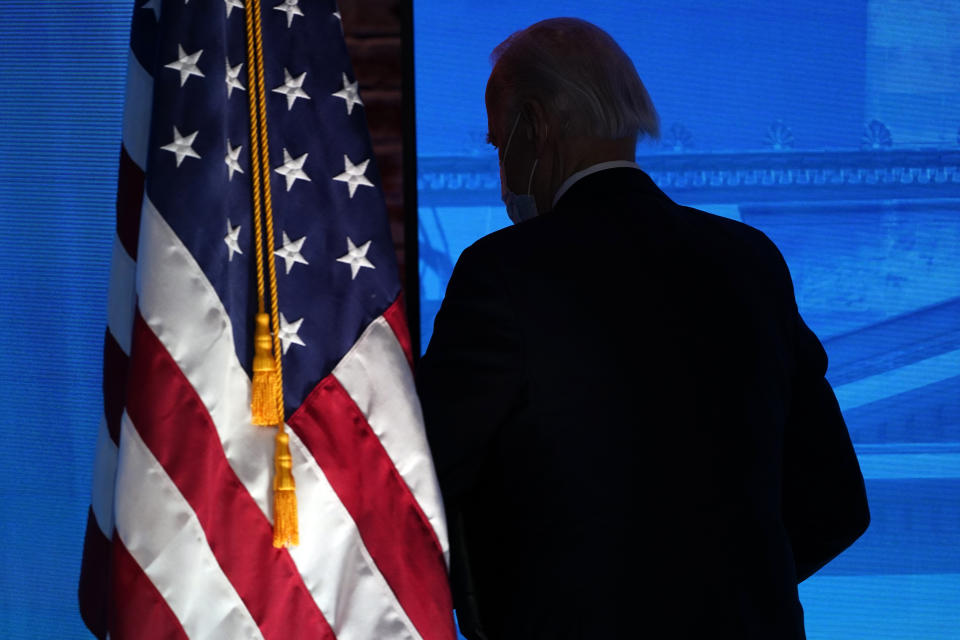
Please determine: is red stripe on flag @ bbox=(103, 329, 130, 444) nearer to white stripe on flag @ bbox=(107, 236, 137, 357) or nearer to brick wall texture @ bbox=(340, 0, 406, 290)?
white stripe on flag @ bbox=(107, 236, 137, 357)

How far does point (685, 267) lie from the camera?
1287 mm

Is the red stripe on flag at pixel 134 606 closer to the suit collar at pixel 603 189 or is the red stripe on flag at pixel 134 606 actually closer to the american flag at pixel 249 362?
the american flag at pixel 249 362

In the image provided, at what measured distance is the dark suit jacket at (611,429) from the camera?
119cm

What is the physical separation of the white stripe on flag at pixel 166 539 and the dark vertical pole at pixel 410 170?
931 millimetres

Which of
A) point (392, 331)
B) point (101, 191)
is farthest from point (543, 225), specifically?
point (101, 191)

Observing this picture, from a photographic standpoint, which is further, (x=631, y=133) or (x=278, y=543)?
(x=631, y=133)

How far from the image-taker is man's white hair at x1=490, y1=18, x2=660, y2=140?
1.32 meters

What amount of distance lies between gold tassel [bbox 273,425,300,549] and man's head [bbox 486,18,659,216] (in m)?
0.52

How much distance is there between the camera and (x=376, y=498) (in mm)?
1181

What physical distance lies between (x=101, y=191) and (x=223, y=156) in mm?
942

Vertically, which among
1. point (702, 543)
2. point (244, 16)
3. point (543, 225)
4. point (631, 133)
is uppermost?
point (244, 16)

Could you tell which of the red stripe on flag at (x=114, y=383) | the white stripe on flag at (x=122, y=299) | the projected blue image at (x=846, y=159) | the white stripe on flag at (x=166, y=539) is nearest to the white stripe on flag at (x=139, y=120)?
the white stripe on flag at (x=122, y=299)

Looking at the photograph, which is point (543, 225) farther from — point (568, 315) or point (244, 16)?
point (244, 16)

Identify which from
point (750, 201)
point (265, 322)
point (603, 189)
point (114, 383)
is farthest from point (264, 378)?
point (750, 201)
